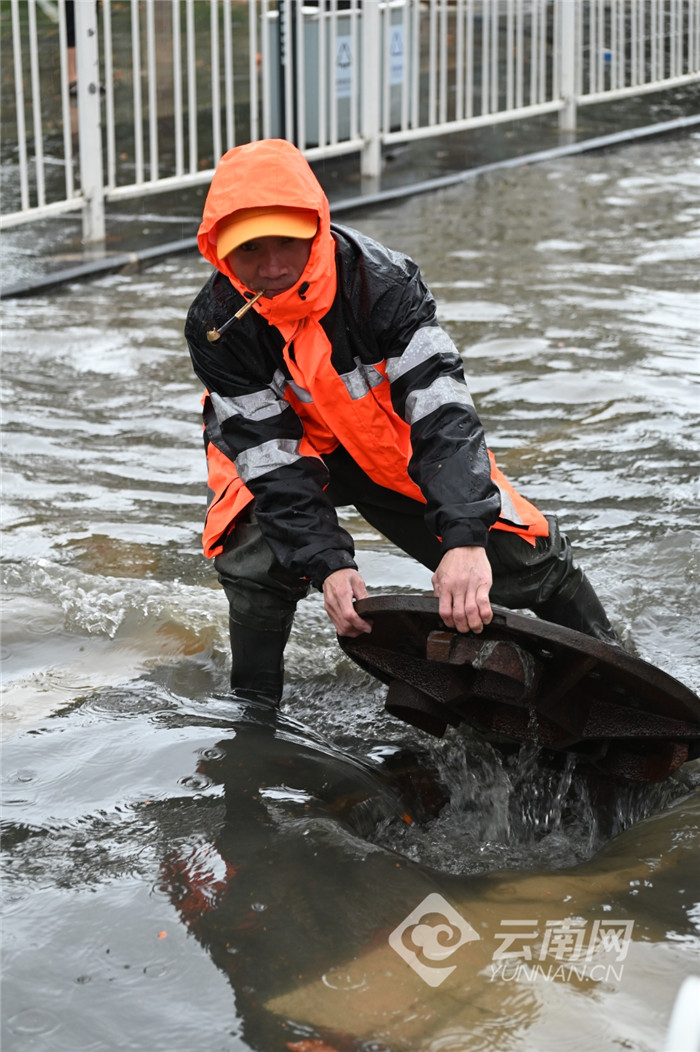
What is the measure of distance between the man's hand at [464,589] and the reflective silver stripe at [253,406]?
25.2 inches

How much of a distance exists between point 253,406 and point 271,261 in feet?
1.34

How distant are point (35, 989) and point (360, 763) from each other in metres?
1.21

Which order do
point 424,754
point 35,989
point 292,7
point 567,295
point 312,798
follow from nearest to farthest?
1. point 35,989
2. point 312,798
3. point 424,754
4. point 567,295
5. point 292,7

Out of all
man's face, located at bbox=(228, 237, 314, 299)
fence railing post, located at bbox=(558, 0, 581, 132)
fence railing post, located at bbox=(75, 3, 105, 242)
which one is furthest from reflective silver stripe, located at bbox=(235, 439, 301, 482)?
fence railing post, located at bbox=(558, 0, 581, 132)

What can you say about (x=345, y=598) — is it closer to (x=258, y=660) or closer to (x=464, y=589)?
(x=464, y=589)

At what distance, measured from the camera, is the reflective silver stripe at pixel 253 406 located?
3.27 metres

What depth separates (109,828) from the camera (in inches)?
113

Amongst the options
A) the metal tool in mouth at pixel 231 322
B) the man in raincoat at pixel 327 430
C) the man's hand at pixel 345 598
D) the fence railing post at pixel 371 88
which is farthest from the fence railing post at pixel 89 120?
the man's hand at pixel 345 598

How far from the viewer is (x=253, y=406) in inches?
129

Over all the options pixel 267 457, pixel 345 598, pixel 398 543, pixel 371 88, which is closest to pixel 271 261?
pixel 267 457

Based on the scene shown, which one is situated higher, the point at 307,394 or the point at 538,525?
the point at 307,394

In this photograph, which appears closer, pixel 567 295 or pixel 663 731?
pixel 663 731

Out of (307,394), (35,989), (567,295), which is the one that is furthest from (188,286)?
(35,989)

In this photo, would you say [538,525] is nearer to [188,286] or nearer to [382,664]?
[382,664]
